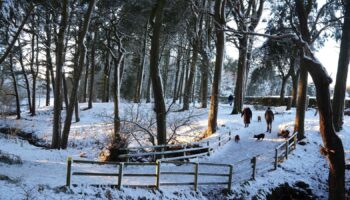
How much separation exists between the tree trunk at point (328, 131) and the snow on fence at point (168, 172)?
3344mm

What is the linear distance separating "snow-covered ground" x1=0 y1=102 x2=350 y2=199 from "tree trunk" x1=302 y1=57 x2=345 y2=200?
306 cm

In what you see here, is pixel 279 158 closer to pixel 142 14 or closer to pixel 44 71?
pixel 142 14

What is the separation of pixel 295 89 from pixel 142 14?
15.8 m

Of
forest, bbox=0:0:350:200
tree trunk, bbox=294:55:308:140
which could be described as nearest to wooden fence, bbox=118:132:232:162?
forest, bbox=0:0:350:200

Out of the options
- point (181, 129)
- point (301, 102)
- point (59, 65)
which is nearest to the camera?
point (301, 102)

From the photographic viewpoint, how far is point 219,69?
2120cm

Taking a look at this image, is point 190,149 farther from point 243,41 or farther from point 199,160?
point 243,41

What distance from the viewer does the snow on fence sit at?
10.9 m

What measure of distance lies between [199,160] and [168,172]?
5442 mm

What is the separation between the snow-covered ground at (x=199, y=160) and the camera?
394 inches

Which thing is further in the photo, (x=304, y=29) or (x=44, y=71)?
(x=44, y=71)

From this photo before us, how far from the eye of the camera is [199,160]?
56.6 ft

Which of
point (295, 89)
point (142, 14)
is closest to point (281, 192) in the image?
point (142, 14)

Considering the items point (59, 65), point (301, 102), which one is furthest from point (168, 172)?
point (59, 65)
